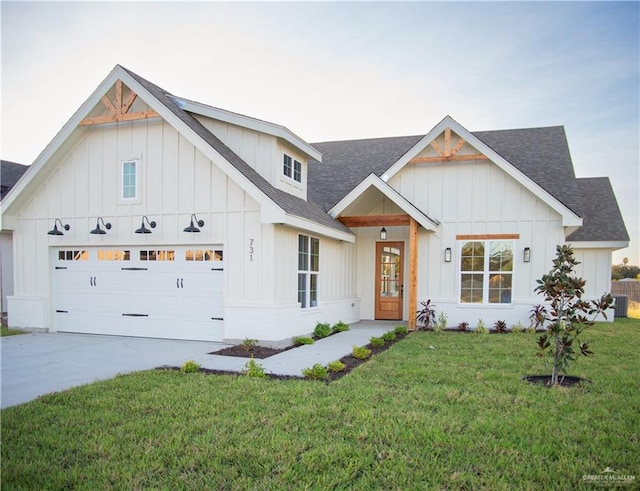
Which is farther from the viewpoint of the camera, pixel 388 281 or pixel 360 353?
pixel 388 281

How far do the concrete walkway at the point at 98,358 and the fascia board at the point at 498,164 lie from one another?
569 centimetres

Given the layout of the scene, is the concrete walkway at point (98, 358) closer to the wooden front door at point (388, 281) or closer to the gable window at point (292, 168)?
the wooden front door at point (388, 281)

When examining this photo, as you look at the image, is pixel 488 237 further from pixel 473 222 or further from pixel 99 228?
pixel 99 228

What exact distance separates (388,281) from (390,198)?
337cm

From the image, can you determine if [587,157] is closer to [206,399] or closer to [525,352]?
[525,352]

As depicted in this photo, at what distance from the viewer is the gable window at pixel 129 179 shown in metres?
10.6

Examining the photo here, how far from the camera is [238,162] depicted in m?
10.1

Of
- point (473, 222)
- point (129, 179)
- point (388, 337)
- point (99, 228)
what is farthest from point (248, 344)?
point (473, 222)

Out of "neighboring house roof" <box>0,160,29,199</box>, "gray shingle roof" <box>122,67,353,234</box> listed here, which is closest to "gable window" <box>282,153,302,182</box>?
"gray shingle roof" <box>122,67,353,234</box>

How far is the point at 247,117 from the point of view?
412 inches

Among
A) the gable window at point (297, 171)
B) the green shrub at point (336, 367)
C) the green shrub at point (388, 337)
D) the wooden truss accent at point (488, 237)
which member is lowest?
the green shrub at point (388, 337)

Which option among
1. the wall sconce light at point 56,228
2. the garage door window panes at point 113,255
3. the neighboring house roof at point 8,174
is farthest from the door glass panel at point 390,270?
the neighboring house roof at point 8,174

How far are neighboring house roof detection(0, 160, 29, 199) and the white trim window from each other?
1035 centimetres

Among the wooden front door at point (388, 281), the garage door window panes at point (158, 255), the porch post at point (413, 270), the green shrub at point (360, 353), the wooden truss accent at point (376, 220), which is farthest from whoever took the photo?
the wooden front door at point (388, 281)
